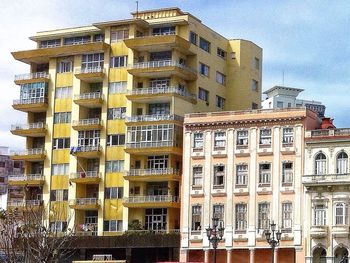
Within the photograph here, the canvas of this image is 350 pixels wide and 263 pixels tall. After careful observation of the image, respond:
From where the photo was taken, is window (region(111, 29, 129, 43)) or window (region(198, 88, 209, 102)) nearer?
window (region(198, 88, 209, 102))

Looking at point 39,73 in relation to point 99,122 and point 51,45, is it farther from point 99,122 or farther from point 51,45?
Answer: point 99,122

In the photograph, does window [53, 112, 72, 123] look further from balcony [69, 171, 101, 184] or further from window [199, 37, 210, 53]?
window [199, 37, 210, 53]

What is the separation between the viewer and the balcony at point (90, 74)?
88300 mm

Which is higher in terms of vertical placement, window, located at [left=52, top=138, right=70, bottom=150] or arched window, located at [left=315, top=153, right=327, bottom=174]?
window, located at [left=52, top=138, right=70, bottom=150]

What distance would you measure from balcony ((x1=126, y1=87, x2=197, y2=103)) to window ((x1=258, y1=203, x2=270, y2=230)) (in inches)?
559

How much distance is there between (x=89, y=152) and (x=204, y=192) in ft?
44.8

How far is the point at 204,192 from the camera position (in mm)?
80188

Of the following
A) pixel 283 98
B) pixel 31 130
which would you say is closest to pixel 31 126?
pixel 31 130

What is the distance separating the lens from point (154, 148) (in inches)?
3265

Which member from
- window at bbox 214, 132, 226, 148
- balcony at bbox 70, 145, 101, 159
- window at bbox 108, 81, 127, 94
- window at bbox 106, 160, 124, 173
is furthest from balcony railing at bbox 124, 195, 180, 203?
window at bbox 108, 81, 127, 94

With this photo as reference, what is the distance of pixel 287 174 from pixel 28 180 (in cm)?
2899

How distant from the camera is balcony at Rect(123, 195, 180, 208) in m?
82.1

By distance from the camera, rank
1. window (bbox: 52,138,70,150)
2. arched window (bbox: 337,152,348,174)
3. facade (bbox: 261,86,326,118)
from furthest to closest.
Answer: facade (bbox: 261,86,326,118) < window (bbox: 52,138,70,150) < arched window (bbox: 337,152,348,174)

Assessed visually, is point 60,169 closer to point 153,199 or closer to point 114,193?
point 114,193
